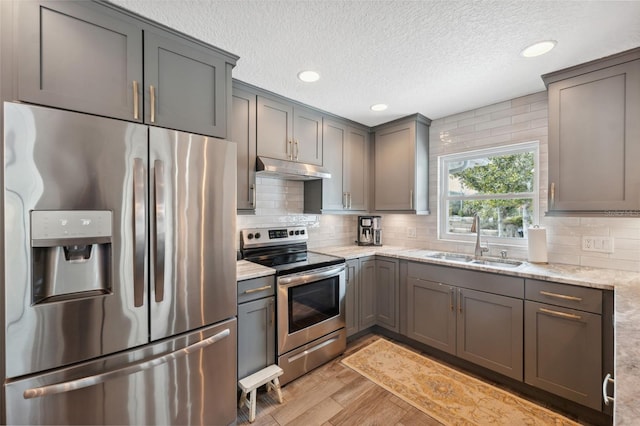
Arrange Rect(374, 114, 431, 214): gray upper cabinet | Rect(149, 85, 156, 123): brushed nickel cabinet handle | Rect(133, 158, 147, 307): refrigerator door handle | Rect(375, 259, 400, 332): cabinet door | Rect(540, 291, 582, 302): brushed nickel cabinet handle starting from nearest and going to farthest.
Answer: Rect(133, 158, 147, 307): refrigerator door handle
Rect(149, 85, 156, 123): brushed nickel cabinet handle
Rect(540, 291, 582, 302): brushed nickel cabinet handle
Rect(375, 259, 400, 332): cabinet door
Rect(374, 114, 431, 214): gray upper cabinet

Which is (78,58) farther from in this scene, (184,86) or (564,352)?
(564,352)

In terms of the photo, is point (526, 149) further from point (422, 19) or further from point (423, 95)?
point (422, 19)

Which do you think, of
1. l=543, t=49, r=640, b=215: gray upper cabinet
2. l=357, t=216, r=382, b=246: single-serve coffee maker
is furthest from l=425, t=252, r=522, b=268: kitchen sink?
l=357, t=216, r=382, b=246: single-serve coffee maker

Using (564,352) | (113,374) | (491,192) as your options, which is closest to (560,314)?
(564,352)

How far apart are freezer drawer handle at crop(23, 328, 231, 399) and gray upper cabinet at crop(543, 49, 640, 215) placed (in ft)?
8.71

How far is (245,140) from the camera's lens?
7.48 ft

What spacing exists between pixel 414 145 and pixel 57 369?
10.5ft

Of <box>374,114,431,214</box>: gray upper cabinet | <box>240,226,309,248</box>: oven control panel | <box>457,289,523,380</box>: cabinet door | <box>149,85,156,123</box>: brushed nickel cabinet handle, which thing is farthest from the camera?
<box>374,114,431,214</box>: gray upper cabinet

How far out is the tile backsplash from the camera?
7.02 ft

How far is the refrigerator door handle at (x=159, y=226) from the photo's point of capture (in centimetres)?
143

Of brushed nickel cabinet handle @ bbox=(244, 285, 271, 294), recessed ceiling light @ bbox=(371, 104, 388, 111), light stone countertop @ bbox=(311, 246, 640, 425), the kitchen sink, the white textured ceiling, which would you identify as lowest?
brushed nickel cabinet handle @ bbox=(244, 285, 271, 294)

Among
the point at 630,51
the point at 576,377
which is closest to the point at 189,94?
the point at 630,51

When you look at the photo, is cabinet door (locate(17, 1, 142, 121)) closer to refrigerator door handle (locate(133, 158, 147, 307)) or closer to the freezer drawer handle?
refrigerator door handle (locate(133, 158, 147, 307))

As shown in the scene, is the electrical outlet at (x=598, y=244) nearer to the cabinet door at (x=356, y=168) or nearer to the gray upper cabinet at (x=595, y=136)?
the gray upper cabinet at (x=595, y=136)
